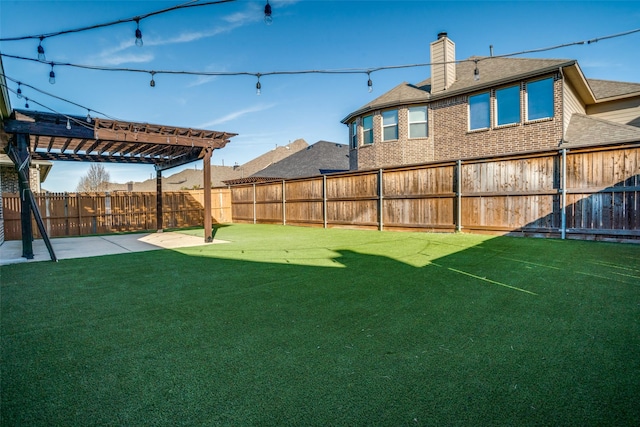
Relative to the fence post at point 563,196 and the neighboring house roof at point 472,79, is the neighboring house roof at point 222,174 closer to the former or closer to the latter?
the neighboring house roof at point 472,79

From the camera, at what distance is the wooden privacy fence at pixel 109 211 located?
509 inches

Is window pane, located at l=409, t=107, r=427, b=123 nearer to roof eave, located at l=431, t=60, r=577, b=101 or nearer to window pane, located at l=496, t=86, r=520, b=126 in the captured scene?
roof eave, located at l=431, t=60, r=577, b=101

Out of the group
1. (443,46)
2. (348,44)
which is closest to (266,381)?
(348,44)

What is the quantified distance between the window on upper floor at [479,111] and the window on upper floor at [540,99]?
1.31m

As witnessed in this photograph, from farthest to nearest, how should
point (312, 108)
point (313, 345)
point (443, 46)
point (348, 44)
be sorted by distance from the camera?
point (312, 108)
point (443, 46)
point (348, 44)
point (313, 345)

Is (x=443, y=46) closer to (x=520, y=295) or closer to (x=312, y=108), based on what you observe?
(x=312, y=108)

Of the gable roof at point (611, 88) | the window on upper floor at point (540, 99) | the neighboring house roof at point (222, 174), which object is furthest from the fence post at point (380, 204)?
the neighboring house roof at point (222, 174)

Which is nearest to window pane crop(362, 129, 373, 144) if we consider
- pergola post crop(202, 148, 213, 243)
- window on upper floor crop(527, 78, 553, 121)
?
window on upper floor crop(527, 78, 553, 121)

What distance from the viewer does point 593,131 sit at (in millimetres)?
10312

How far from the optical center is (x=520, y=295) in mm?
3805

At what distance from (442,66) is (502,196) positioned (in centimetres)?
742

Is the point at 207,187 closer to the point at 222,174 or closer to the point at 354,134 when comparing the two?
the point at 354,134

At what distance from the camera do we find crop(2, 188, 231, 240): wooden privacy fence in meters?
12.9

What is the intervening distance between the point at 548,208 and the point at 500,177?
129 centimetres
